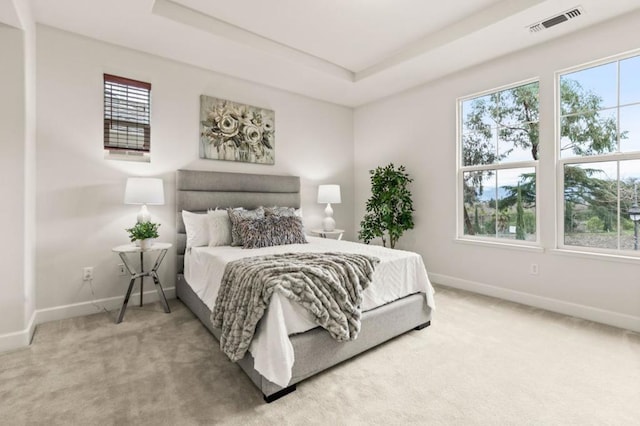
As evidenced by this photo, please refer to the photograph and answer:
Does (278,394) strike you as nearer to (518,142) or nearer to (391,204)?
(391,204)

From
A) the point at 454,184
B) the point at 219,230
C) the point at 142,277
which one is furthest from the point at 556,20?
the point at 142,277

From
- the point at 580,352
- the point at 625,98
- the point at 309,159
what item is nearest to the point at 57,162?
the point at 309,159

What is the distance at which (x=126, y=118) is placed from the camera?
3.24m

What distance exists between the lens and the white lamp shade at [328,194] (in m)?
4.55

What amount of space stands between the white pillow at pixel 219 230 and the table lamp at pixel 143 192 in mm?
532

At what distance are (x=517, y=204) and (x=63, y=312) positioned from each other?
480 centimetres

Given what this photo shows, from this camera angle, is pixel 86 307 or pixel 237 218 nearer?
pixel 86 307

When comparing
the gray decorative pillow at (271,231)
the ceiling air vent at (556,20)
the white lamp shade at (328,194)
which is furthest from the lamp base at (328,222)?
the ceiling air vent at (556,20)

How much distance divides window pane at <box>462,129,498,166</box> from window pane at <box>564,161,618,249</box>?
0.81 meters

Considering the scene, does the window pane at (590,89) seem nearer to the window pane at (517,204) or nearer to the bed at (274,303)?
the window pane at (517,204)

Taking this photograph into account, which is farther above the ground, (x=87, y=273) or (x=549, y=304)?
(x=87, y=273)

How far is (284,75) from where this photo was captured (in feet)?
13.0

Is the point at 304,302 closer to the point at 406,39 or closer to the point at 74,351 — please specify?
the point at 74,351

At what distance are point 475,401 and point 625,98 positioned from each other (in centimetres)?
303
